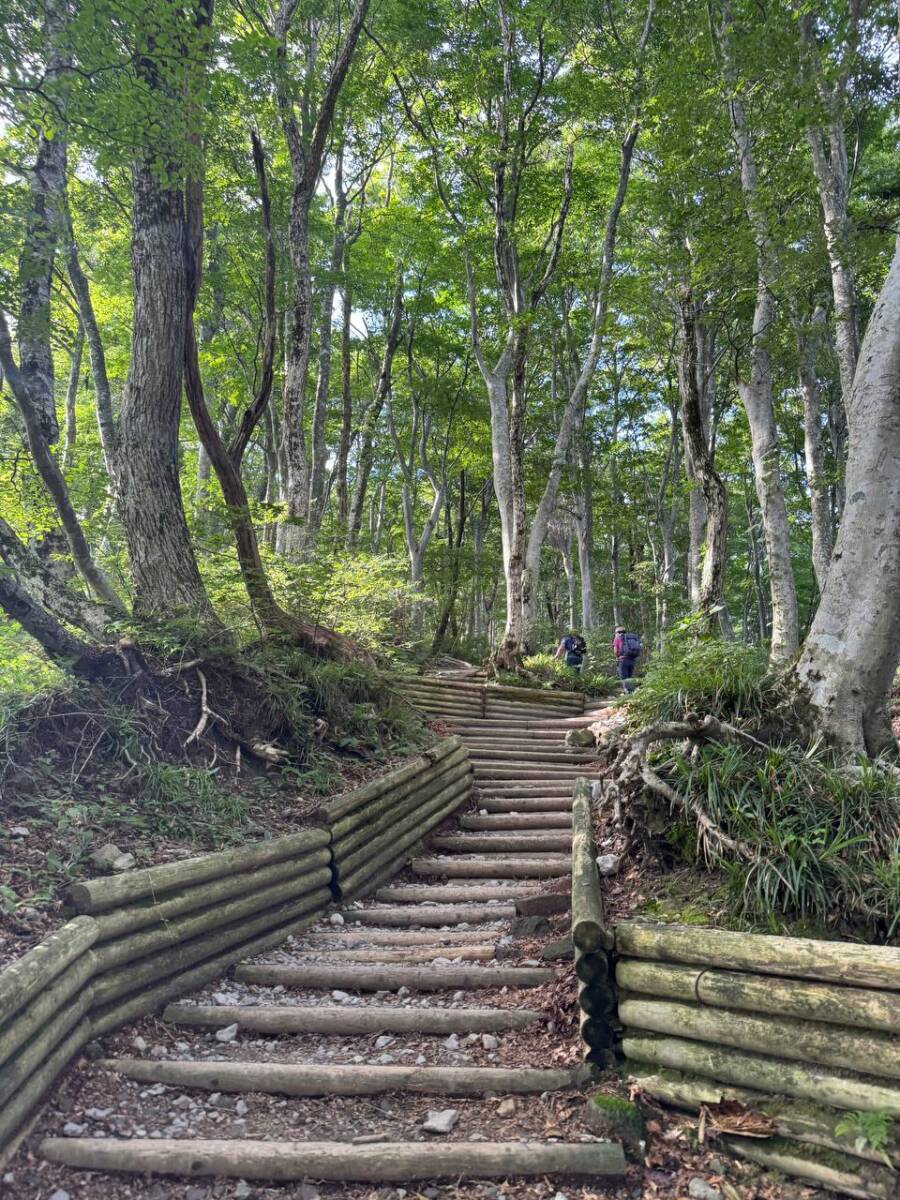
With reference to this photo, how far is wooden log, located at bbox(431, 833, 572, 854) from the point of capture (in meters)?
6.78

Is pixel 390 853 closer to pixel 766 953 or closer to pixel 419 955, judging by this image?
pixel 419 955

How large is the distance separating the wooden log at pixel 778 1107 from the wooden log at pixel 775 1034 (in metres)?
0.16

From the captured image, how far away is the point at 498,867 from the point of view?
625 centimetres

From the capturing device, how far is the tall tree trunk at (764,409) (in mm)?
9766

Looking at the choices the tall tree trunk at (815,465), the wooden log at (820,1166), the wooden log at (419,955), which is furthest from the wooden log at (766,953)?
the tall tree trunk at (815,465)

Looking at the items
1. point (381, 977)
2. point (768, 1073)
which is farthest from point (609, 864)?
point (768, 1073)

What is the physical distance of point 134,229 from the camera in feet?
22.3

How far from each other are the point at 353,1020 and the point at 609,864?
1.92 m

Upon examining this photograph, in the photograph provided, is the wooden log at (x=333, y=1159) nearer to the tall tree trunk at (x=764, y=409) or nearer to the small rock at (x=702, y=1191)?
the small rock at (x=702, y=1191)

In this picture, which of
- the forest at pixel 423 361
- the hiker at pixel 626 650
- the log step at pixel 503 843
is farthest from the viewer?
the hiker at pixel 626 650

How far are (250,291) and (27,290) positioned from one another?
1080 cm

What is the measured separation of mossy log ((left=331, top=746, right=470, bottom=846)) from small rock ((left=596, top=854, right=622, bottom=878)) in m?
1.98

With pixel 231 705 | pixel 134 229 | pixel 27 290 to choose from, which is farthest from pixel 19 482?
pixel 231 705

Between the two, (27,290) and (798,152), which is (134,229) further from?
(798,152)
